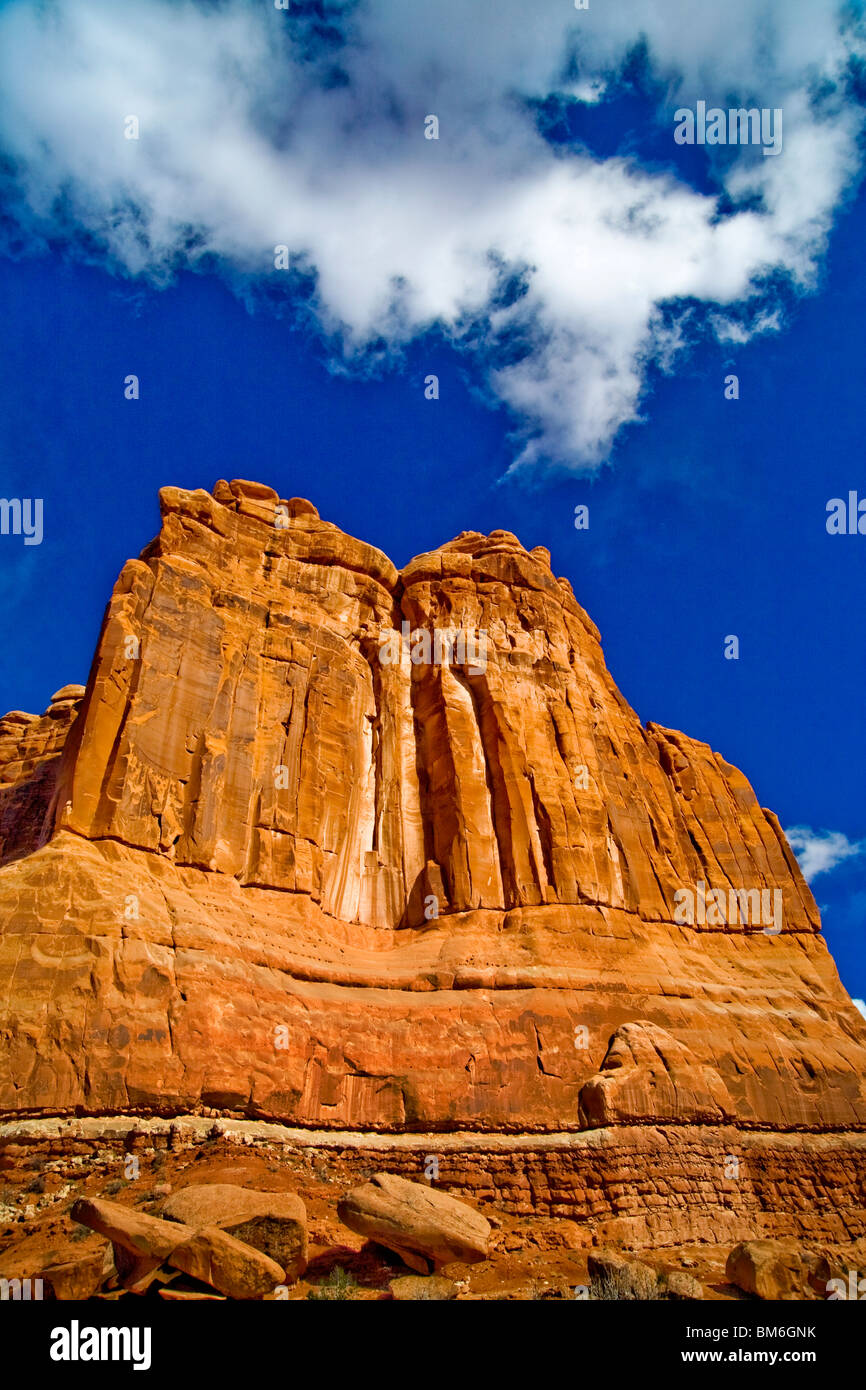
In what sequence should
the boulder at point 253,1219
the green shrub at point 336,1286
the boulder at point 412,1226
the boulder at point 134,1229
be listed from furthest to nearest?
the boulder at point 412,1226 < the boulder at point 253,1219 < the green shrub at point 336,1286 < the boulder at point 134,1229

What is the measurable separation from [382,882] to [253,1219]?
63.5ft

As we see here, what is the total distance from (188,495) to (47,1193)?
86.1ft

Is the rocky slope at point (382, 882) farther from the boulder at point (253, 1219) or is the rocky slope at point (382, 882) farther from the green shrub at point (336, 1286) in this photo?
the green shrub at point (336, 1286)

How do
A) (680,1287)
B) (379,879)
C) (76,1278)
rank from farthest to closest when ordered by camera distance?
(379,879) → (680,1287) → (76,1278)

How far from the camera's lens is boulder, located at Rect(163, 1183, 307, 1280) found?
1411cm

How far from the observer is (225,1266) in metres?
12.5

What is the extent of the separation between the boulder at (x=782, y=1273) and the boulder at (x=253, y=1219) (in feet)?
27.7

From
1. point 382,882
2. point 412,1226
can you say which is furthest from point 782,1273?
point 382,882

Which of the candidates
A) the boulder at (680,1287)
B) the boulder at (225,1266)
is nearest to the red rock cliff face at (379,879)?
Result: the boulder at (225,1266)

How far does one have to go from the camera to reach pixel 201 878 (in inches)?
1052

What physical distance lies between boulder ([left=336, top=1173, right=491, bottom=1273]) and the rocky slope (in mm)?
6897

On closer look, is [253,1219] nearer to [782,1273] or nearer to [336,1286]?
[336,1286]

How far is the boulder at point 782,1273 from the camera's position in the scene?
1511 cm
